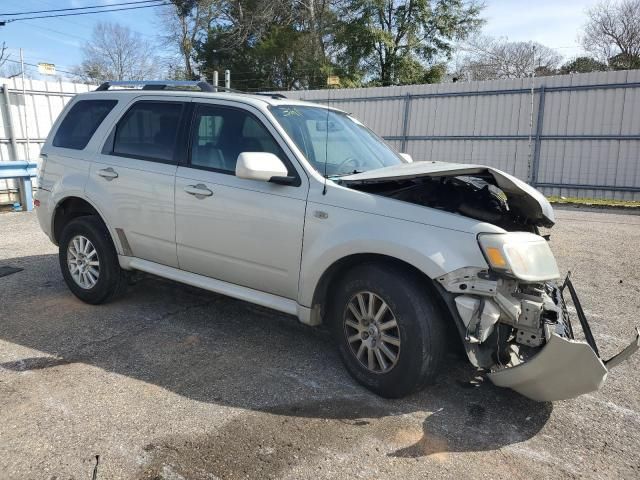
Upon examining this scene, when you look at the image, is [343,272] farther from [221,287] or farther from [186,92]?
[186,92]

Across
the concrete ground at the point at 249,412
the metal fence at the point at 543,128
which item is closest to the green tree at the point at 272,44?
the metal fence at the point at 543,128

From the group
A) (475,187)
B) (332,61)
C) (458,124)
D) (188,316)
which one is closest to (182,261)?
(188,316)

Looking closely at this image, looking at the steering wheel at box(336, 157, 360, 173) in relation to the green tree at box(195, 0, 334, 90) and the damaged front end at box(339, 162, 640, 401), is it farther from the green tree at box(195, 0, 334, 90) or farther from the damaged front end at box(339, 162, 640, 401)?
the green tree at box(195, 0, 334, 90)

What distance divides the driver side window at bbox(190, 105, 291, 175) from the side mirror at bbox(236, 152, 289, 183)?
244mm

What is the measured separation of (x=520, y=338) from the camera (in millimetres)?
3156

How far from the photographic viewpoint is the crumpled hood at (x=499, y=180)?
3.29 meters

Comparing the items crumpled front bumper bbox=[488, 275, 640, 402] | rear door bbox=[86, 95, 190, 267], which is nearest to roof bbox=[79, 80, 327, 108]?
rear door bbox=[86, 95, 190, 267]

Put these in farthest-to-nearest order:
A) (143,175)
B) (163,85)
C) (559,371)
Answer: (163,85) < (143,175) < (559,371)

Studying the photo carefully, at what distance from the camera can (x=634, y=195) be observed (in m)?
13.2

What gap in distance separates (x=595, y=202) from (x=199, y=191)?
36.7 feet

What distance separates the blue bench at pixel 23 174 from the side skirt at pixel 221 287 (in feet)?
21.5

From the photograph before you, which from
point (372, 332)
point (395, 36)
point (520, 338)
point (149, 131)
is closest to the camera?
point (520, 338)

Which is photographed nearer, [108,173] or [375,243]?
[375,243]

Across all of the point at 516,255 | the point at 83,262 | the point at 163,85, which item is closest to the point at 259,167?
the point at 516,255
